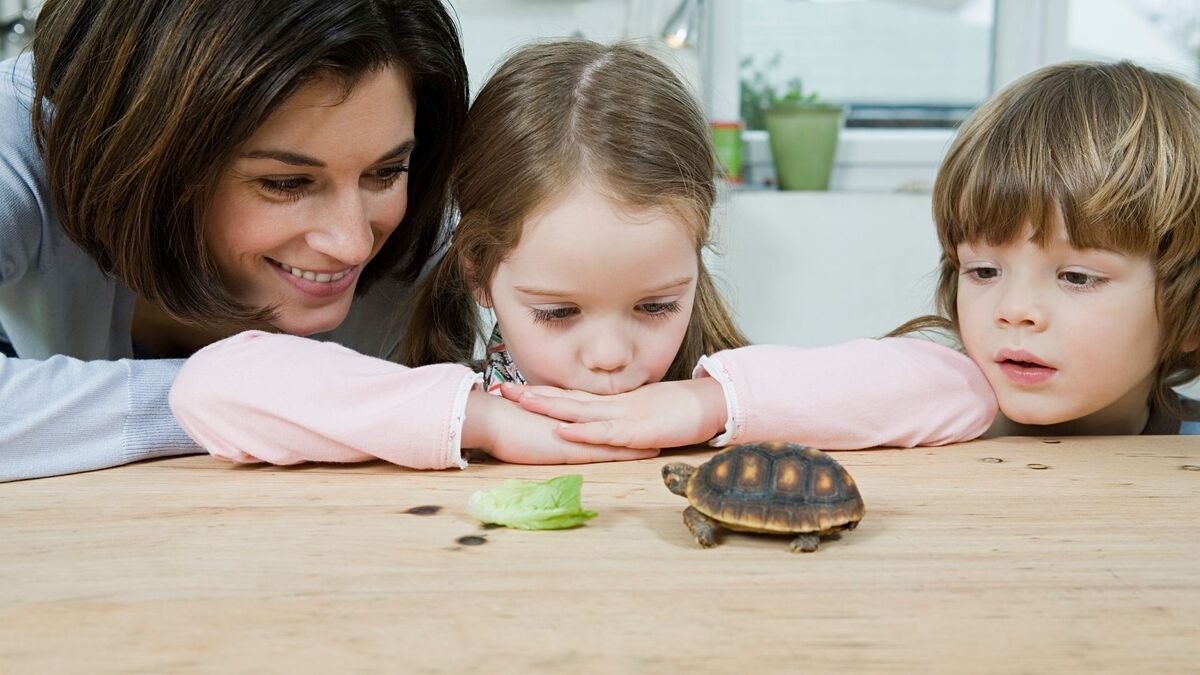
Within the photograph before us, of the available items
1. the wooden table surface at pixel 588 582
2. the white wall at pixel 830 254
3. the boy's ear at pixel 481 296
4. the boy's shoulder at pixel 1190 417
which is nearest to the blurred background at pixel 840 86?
the white wall at pixel 830 254

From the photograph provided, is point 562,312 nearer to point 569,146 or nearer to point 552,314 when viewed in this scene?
point 552,314

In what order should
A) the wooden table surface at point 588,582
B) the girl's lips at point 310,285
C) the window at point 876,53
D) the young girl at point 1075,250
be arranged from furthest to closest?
the window at point 876,53, the girl's lips at point 310,285, the young girl at point 1075,250, the wooden table surface at point 588,582

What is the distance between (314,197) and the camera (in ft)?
4.08

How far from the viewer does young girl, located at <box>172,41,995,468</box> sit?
3.45 feet

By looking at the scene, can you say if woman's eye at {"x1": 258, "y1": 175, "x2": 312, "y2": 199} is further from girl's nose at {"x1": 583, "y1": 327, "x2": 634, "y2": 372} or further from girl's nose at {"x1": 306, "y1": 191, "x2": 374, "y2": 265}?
girl's nose at {"x1": 583, "y1": 327, "x2": 634, "y2": 372}

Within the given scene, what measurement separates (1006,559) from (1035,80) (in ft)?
2.44

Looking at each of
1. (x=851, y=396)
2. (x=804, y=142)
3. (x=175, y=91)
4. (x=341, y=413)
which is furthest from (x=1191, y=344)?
(x=804, y=142)

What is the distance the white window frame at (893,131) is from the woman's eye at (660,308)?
1.78 metres

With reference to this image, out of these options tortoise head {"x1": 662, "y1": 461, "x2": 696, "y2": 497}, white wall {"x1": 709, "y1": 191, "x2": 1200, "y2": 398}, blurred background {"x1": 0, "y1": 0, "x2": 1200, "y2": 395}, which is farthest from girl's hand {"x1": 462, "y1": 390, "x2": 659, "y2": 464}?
white wall {"x1": 709, "y1": 191, "x2": 1200, "y2": 398}

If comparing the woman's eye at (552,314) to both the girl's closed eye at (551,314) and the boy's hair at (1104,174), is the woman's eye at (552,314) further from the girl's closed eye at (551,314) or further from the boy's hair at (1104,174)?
the boy's hair at (1104,174)

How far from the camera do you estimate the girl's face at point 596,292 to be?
3.92ft

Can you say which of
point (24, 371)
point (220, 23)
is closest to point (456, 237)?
point (220, 23)

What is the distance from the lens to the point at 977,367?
4.08ft

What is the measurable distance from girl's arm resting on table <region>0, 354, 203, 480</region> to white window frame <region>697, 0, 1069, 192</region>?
210cm
